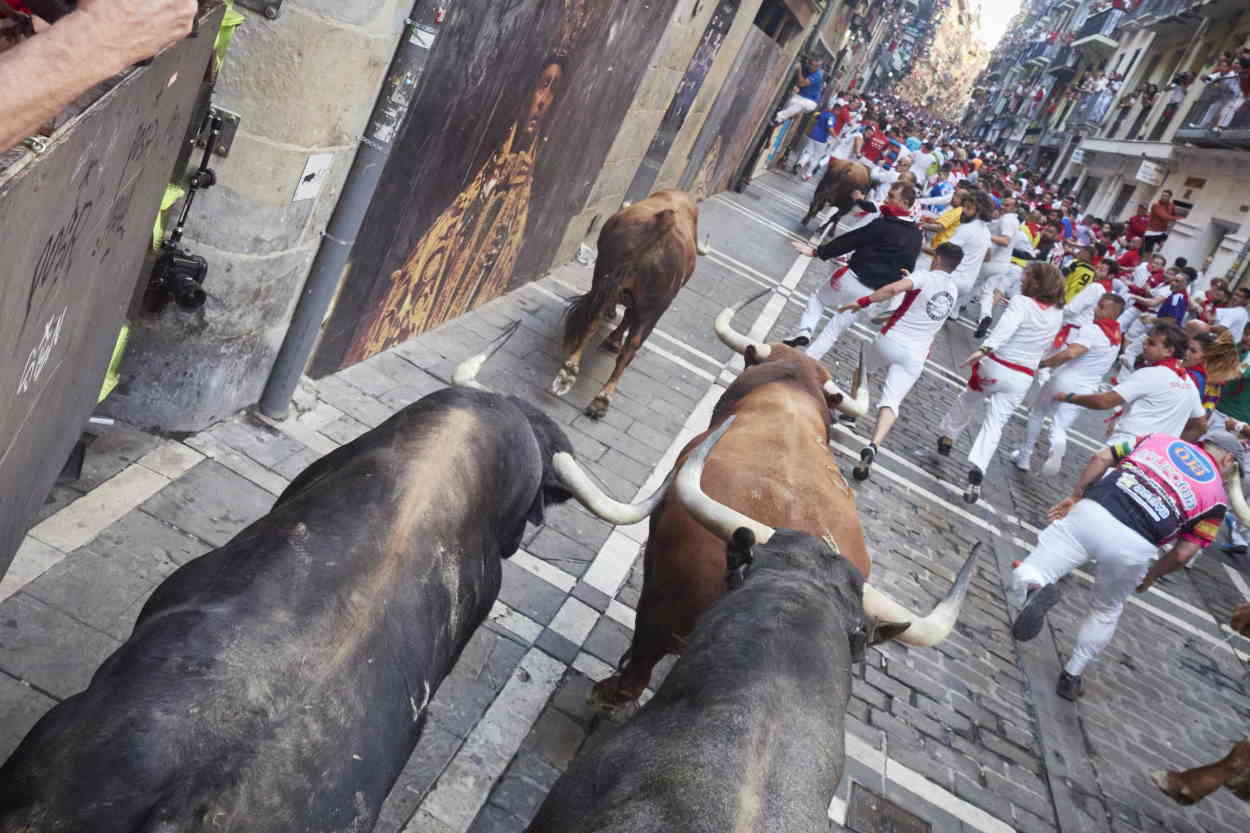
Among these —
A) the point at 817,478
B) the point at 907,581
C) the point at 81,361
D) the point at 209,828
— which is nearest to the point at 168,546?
the point at 81,361

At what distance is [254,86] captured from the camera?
15.6 ft

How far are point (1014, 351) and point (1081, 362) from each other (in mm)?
1265

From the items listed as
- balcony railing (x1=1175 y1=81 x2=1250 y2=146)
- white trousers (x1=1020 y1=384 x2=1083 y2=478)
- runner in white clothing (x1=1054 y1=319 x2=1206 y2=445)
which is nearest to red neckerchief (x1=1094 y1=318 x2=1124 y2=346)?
white trousers (x1=1020 y1=384 x2=1083 y2=478)

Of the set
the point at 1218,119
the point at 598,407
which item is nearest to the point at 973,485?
the point at 598,407

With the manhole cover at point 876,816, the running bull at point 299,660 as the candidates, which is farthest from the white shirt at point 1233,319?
the running bull at point 299,660

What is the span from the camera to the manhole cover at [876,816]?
5.20 metres

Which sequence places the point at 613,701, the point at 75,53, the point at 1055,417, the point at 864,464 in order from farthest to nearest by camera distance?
1. the point at 1055,417
2. the point at 864,464
3. the point at 613,701
4. the point at 75,53

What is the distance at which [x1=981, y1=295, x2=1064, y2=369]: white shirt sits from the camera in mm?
10461

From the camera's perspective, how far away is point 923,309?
9.89m

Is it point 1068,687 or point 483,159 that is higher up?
point 483,159

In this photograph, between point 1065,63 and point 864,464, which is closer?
point 864,464

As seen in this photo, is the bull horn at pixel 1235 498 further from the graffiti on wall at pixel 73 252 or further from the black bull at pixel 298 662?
the graffiti on wall at pixel 73 252

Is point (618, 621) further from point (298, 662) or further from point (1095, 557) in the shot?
point (1095, 557)

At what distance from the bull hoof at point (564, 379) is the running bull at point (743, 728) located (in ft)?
15.7
